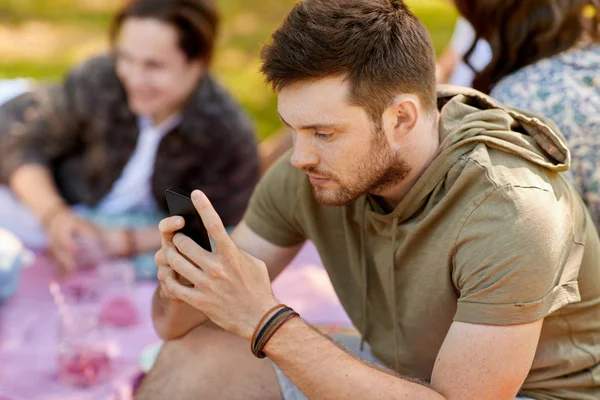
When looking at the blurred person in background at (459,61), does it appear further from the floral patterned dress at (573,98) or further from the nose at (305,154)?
the nose at (305,154)

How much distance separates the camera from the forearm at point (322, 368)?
167 centimetres

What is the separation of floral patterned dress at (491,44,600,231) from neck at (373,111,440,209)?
1.41 ft

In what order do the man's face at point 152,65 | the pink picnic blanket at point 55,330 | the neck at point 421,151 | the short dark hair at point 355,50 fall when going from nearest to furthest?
the short dark hair at point 355,50
the neck at point 421,151
the pink picnic blanket at point 55,330
the man's face at point 152,65

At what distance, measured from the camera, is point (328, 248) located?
2.12m

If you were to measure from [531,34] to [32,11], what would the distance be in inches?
238

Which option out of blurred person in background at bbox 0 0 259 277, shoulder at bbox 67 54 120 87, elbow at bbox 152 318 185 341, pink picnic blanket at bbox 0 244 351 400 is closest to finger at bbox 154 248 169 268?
elbow at bbox 152 318 185 341

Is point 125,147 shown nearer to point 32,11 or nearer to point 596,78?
point 596,78

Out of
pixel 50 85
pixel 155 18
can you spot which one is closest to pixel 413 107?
pixel 155 18

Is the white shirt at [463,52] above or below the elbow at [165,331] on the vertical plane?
above

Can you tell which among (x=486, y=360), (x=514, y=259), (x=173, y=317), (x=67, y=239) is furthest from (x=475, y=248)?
(x=67, y=239)

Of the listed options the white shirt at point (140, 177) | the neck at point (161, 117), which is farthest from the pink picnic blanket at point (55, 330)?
the neck at point (161, 117)

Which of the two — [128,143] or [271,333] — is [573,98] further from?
[128,143]

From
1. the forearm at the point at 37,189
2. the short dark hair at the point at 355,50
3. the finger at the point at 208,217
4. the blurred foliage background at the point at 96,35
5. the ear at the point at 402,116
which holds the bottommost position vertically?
the blurred foliage background at the point at 96,35

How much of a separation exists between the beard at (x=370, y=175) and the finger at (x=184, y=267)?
1.06 feet
